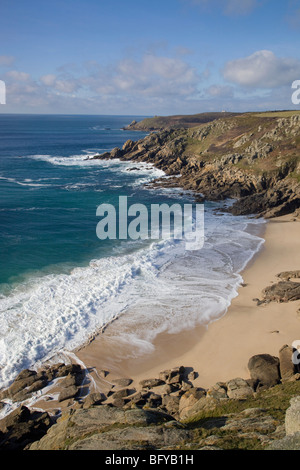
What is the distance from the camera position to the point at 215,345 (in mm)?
19016

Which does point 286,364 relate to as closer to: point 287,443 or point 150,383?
point 150,383

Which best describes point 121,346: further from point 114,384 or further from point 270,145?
point 270,145

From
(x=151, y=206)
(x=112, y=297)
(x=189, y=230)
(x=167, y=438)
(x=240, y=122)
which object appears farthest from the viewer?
(x=240, y=122)

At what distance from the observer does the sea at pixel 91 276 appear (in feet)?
66.4

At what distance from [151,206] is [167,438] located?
1543 inches

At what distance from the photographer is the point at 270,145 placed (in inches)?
2232

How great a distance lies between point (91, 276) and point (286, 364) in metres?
16.4

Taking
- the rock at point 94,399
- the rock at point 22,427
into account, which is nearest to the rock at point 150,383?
the rock at point 94,399

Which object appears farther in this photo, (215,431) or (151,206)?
(151,206)

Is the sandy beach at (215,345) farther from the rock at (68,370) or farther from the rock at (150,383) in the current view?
the rock at (68,370)

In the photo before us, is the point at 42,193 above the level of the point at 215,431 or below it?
above

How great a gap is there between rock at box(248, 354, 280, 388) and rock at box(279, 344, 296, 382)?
242mm

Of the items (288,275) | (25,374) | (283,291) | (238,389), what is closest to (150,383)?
(238,389)

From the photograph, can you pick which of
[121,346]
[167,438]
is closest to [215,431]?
[167,438]
